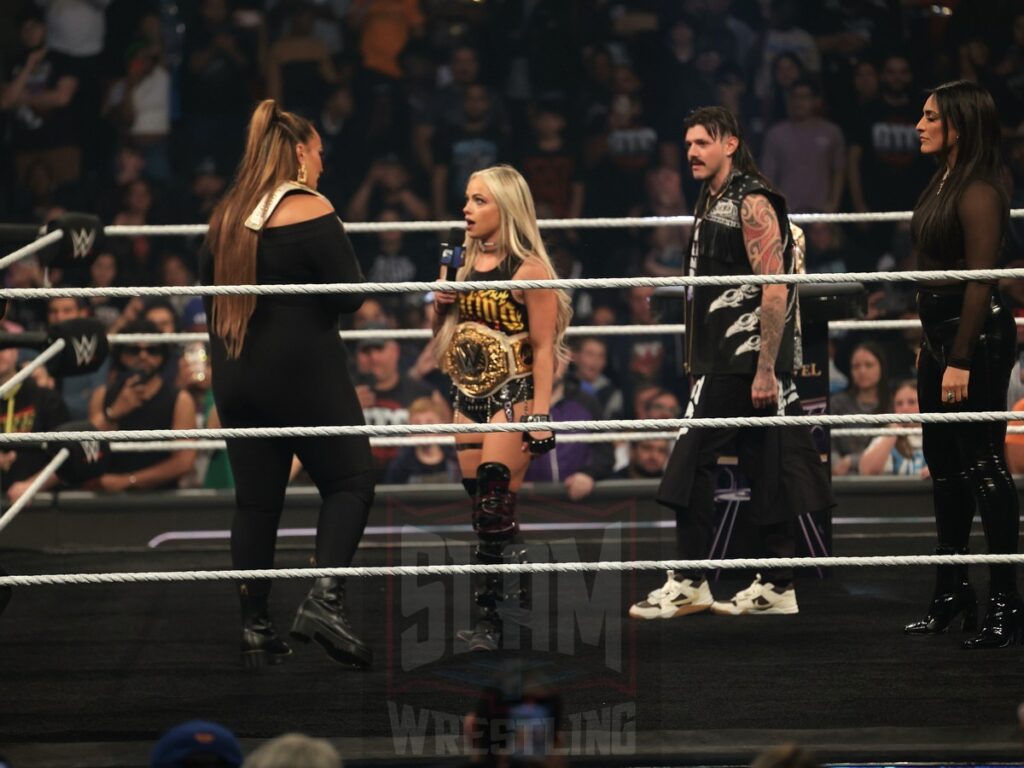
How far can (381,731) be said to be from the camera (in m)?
2.90

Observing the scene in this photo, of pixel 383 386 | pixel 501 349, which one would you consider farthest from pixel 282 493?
pixel 383 386

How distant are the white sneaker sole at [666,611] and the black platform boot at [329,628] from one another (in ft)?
2.84

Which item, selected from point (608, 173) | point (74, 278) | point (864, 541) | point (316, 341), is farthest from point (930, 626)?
point (74, 278)

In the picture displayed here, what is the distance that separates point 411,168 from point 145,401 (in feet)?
7.52

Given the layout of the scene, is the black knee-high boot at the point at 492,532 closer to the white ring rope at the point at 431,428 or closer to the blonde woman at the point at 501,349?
the blonde woman at the point at 501,349

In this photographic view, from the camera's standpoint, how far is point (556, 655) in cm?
347

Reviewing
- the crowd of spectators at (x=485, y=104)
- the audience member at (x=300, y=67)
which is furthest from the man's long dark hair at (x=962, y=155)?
the audience member at (x=300, y=67)

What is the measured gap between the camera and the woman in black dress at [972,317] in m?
3.38

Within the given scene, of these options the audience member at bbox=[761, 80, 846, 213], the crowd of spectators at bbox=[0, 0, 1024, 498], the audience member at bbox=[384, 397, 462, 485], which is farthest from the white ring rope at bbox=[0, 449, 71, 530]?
the audience member at bbox=[761, 80, 846, 213]

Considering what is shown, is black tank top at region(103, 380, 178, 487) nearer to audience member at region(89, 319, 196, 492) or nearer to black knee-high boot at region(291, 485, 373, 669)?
audience member at region(89, 319, 196, 492)

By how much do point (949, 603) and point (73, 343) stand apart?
2343 mm

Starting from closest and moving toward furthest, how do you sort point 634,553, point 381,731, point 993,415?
1. point 381,731
2. point 993,415
3. point 634,553

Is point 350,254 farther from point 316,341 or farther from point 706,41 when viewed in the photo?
point 706,41

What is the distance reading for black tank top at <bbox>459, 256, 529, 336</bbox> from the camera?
12.2 feet
